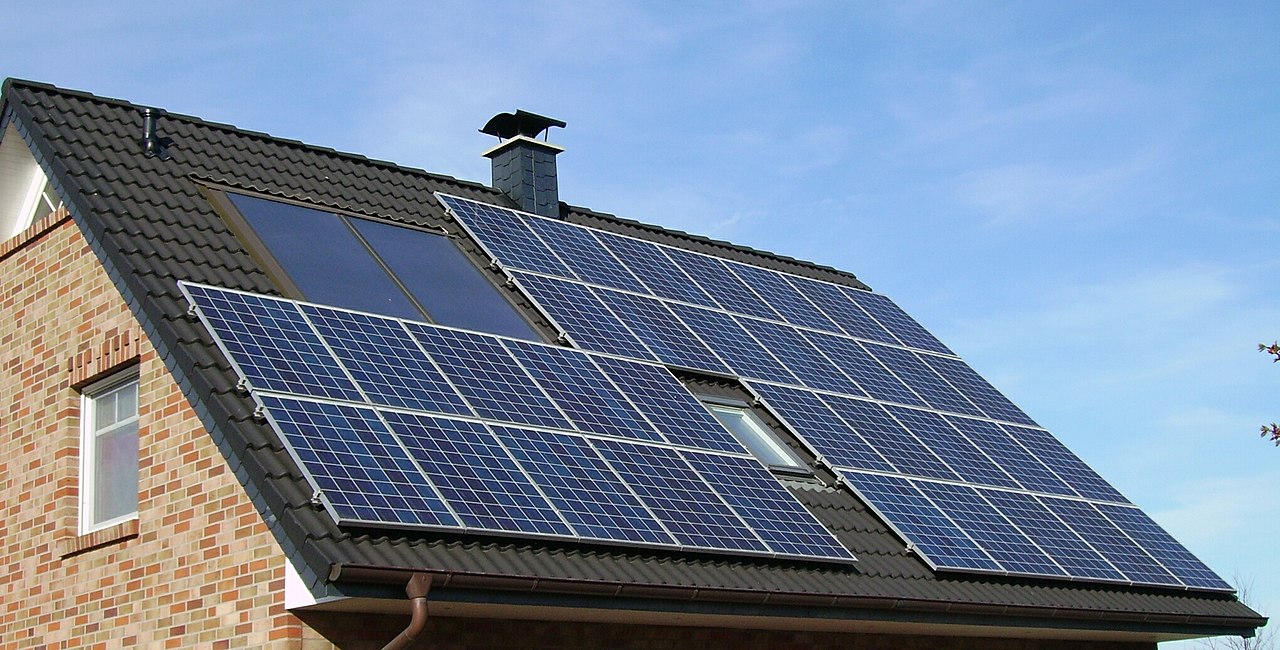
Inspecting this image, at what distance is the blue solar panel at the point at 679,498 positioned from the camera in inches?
478

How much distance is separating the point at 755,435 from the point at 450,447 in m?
4.83

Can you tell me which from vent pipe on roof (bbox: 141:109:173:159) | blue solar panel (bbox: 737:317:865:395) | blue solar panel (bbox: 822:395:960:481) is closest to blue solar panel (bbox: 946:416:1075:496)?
blue solar panel (bbox: 822:395:960:481)

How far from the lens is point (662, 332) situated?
53.8 ft

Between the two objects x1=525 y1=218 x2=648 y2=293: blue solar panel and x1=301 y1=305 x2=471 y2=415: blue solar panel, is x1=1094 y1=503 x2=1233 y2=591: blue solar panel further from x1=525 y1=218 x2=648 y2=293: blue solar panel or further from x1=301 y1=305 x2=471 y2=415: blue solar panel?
x1=301 y1=305 x2=471 y2=415: blue solar panel

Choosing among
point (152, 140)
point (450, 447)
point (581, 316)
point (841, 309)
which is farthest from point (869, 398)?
point (152, 140)

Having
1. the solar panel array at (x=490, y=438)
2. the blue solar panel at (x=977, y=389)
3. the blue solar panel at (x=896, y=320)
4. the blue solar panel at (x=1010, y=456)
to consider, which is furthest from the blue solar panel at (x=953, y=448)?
the solar panel array at (x=490, y=438)

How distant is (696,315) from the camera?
17.5m

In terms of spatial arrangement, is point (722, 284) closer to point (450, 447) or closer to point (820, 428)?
point (820, 428)

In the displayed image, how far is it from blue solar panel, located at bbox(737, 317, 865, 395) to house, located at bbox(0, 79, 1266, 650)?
70 mm

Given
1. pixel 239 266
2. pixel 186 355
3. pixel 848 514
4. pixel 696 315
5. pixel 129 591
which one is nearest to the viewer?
pixel 186 355

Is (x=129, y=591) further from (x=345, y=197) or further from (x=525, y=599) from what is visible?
(x=345, y=197)

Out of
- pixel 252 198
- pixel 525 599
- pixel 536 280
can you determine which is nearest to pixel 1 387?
pixel 252 198

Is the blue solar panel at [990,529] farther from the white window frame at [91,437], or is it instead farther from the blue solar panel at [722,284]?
the white window frame at [91,437]

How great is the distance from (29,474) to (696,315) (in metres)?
7.49
